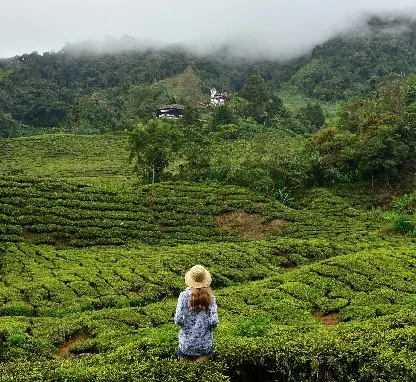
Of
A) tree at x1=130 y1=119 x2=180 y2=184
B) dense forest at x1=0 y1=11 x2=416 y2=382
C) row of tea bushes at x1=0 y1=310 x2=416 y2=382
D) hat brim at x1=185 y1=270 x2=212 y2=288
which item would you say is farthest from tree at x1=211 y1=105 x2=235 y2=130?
hat brim at x1=185 y1=270 x2=212 y2=288

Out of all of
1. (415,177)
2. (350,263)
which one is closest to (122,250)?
(350,263)

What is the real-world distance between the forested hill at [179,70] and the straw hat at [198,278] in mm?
79527

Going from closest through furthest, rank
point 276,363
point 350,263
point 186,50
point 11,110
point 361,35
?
point 276,363 → point 350,263 → point 11,110 → point 361,35 → point 186,50

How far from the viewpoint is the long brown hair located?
728 cm

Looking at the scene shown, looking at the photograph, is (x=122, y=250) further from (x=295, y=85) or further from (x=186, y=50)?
(x=186, y=50)

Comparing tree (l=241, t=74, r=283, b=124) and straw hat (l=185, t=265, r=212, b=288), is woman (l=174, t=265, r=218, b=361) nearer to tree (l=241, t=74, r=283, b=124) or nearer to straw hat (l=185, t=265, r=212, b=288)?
straw hat (l=185, t=265, r=212, b=288)

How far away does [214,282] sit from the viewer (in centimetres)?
2116

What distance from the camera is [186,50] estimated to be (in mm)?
140250

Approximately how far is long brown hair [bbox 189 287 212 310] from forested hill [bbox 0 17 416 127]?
261 ft

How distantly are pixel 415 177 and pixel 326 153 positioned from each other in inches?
284

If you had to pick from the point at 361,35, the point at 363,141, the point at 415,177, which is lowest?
the point at 415,177

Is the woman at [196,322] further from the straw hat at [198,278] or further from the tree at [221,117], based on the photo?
the tree at [221,117]

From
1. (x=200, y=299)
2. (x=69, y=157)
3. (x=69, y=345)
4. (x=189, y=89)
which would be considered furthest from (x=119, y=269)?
(x=189, y=89)

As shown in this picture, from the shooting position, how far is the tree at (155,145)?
3988 cm
